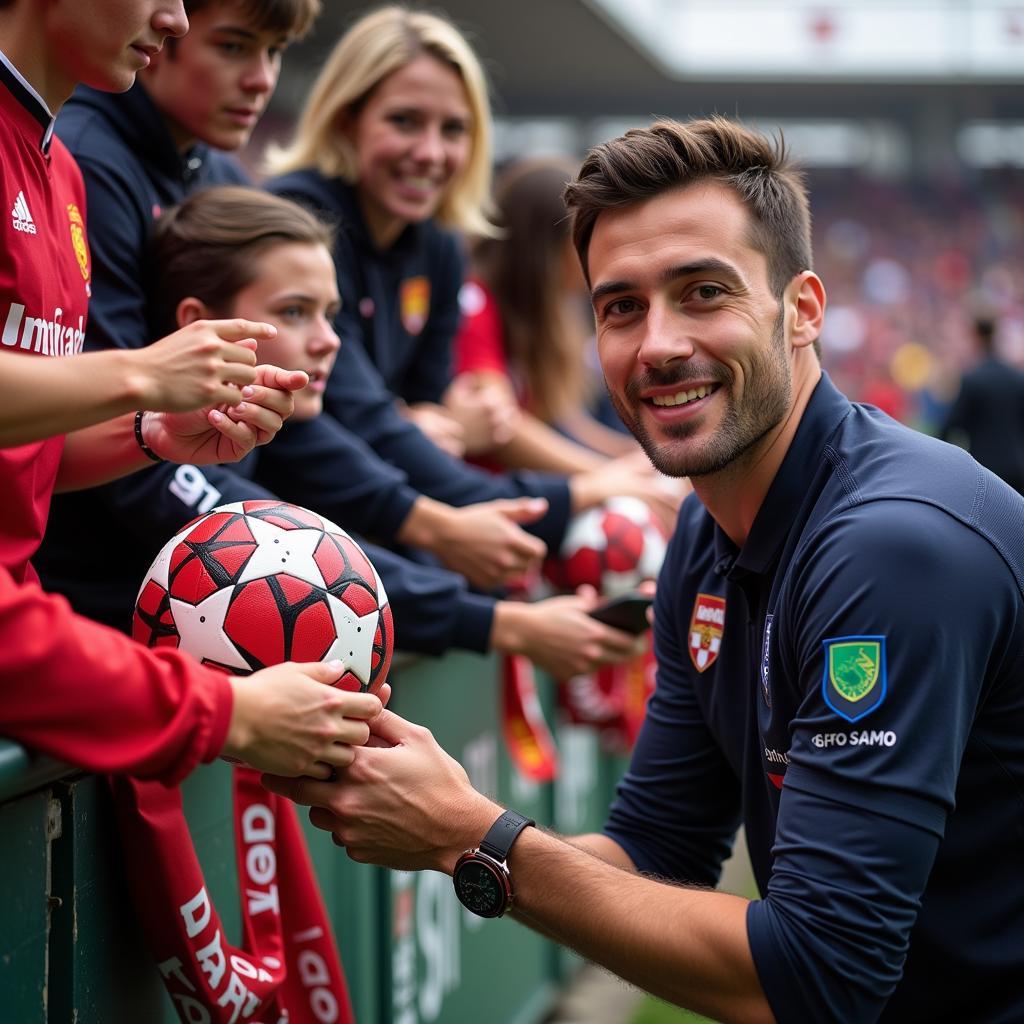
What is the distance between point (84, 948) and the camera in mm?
2227

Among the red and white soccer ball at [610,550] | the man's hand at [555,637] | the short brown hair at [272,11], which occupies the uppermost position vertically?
the short brown hair at [272,11]

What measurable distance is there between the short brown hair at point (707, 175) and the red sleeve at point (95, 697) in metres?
1.33

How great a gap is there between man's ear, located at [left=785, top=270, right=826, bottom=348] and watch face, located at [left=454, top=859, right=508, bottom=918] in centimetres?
117

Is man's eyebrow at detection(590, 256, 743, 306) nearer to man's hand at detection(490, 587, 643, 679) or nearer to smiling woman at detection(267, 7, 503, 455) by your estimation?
man's hand at detection(490, 587, 643, 679)

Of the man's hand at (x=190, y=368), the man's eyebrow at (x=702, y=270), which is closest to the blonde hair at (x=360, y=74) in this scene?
the man's eyebrow at (x=702, y=270)

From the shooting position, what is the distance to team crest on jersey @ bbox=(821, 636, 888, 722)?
209 centimetres

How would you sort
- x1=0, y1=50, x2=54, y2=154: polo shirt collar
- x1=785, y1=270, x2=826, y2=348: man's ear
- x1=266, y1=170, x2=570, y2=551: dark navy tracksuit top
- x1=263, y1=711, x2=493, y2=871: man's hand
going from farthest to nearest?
x1=266, y1=170, x2=570, y2=551: dark navy tracksuit top → x1=785, y1=270, x2=826, y2=348: man's ear → x1=263, y1=711, x2=493, y2=871: man's hand → x1=0, y1=50, x2=54, y2=154: polo shirt collar

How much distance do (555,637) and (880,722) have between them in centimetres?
171

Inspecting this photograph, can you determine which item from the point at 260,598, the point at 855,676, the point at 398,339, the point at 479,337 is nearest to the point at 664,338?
the point at 855,676

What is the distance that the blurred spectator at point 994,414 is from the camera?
40.8ft

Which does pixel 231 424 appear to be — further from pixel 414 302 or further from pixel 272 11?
pixel 414 302

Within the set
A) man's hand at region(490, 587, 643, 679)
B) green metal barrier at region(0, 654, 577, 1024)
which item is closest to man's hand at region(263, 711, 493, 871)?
green metal barrier at region(0, 654, 577, 1024)

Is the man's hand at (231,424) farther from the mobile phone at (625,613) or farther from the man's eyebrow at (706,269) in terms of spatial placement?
the mobile phone at (625,613)

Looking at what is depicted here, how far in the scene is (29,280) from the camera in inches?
82.1
